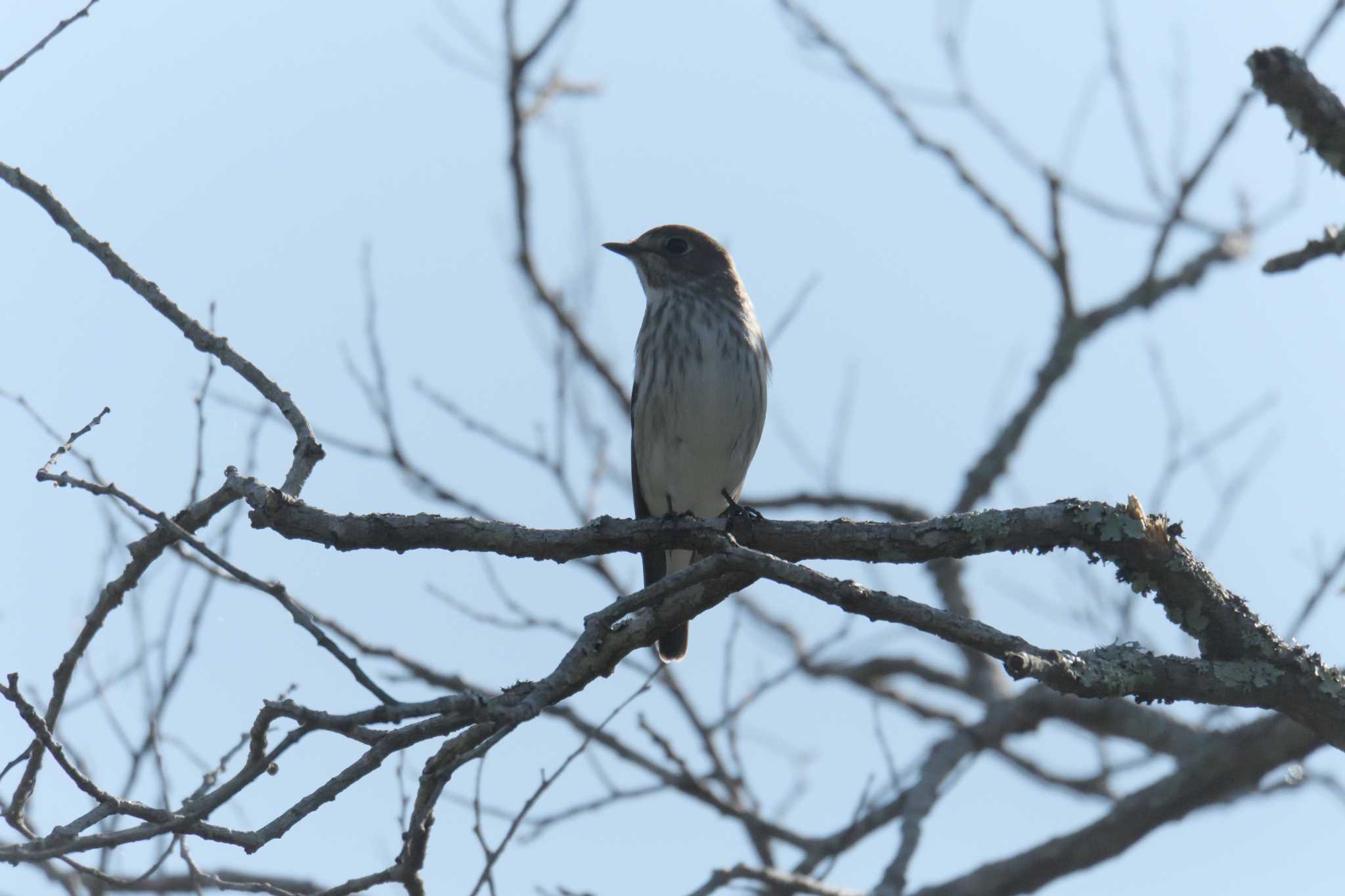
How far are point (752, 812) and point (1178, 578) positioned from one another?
4412 mm

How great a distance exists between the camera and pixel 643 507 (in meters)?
8.59

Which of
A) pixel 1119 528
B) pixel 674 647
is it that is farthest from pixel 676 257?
pixel 1119 528

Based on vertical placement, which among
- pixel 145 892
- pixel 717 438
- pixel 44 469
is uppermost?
pixel 717 438

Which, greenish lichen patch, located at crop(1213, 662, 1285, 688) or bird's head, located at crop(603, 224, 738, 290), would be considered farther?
bird's head, located at crop(603, 224, 738, 290)

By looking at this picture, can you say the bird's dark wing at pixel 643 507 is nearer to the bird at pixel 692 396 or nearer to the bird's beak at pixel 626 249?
the bird at pixel 692 396

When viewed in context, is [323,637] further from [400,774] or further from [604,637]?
[400,774]

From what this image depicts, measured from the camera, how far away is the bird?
7688mm

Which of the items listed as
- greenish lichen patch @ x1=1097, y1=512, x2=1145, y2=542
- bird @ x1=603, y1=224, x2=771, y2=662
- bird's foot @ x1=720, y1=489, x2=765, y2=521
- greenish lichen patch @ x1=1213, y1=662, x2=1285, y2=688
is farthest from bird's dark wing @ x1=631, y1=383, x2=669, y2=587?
greenish lichen patch @ x1=1213, y1=662, x2=1285, y2=688

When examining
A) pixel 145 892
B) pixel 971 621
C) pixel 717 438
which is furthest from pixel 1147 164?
pixel 145 892

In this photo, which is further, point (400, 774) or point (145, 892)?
point (145, 892)

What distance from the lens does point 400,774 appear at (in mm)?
5770

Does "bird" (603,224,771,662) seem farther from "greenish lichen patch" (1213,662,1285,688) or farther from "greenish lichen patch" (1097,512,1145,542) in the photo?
"greenish lichen patch" (1213,662,1285,688)

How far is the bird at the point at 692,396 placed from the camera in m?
7.69

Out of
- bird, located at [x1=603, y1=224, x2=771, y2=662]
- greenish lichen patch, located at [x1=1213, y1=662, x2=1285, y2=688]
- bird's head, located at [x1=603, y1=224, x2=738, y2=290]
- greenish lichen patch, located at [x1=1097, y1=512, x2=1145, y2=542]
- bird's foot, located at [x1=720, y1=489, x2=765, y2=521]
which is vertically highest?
bird's head, located at [x1=603, y1=224, x2=738, y2=290]
